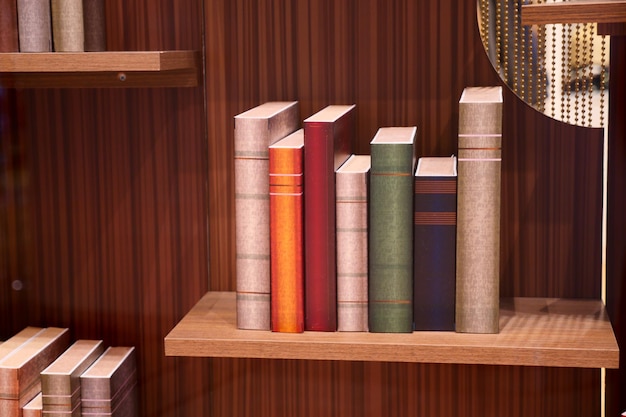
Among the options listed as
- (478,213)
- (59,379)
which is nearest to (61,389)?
(59,379)

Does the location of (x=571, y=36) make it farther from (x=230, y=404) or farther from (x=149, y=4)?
(x=230, y=404)

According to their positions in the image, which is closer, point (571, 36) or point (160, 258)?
point (571, 36)

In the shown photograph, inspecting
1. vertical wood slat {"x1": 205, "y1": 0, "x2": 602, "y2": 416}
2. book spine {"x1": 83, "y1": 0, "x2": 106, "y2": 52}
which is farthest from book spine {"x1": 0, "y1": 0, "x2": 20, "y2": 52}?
vertical wood slat {"x1": 205, "y1": 0, "x2": 602, "y2": 416}

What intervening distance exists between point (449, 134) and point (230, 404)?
59cm

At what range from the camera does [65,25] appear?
142 centimetres

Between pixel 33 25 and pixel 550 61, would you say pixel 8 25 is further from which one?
pixel 550 61

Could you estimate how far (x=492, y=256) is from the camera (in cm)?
132

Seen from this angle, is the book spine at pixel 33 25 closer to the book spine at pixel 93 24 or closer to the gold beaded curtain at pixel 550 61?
the book spine at pixel 93 24

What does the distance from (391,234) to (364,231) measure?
0.13ft

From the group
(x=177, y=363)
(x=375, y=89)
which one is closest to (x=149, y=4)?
(x=375, y=89)

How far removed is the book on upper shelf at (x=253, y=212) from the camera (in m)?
1.33

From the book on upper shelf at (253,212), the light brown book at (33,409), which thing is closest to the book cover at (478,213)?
the book on upper shelf at (253,212)

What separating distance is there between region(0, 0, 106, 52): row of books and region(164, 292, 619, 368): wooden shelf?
457mm

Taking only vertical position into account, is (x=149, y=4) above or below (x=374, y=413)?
above
